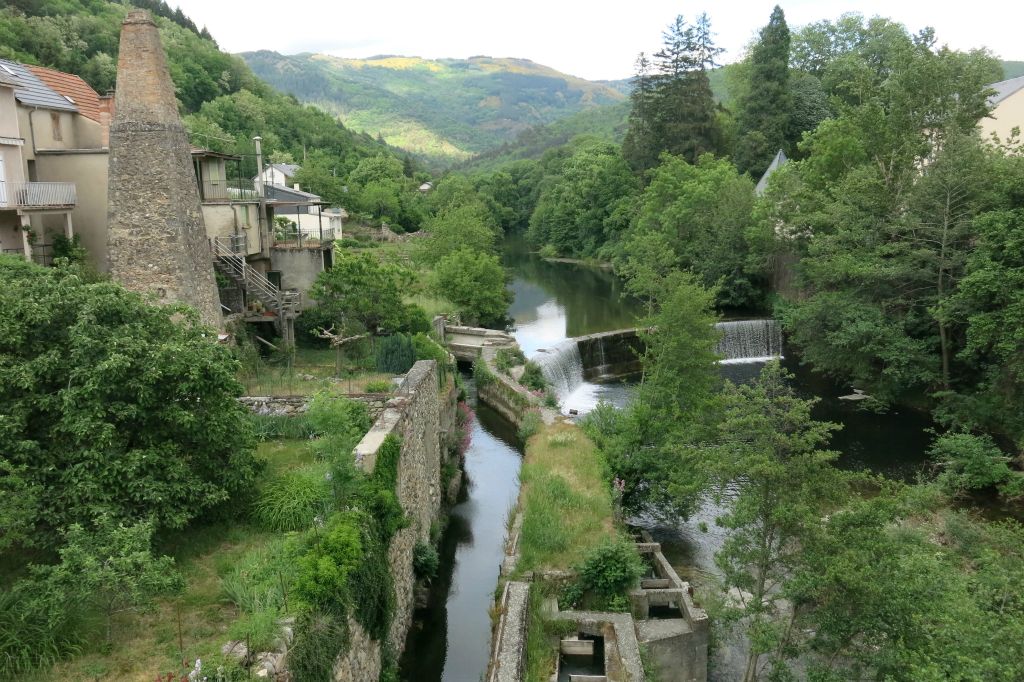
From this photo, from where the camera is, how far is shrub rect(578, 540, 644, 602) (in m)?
14.1

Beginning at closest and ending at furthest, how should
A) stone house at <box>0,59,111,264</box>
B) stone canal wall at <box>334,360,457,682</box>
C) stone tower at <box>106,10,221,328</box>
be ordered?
stone canal wall at <box>334,360,457,682</box>
stone tower at <box>106,10,221,328</box>
stone house at <box>0,59,111,264</box>

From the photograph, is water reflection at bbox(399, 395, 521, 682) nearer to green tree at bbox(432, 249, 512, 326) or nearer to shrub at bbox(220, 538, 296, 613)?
shrub at bbox(220, 538, 296, 613)

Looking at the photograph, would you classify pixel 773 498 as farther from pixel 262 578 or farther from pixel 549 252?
pixel 549 252

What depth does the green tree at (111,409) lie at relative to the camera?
916 cm

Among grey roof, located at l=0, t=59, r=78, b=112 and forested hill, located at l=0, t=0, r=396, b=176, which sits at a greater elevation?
forested hill, located at l=0, t=0, r=396, b=176

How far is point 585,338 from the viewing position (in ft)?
119

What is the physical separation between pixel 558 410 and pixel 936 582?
51.7 ft

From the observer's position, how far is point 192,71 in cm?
7725

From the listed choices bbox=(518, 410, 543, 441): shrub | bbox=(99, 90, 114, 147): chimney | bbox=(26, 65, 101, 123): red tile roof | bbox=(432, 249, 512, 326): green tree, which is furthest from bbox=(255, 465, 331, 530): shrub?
bbox=(432, 249, 512, 326): green tree

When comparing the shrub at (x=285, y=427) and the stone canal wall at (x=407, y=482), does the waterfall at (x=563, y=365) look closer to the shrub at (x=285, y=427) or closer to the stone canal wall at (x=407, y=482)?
the stone canal wall at (x=407, y=482)

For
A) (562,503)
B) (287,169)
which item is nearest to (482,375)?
(562,503)

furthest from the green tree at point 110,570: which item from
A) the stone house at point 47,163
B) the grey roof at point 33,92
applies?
the grey roof at point 33,92

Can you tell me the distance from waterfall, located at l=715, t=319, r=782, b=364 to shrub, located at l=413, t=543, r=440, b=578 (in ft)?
82.2

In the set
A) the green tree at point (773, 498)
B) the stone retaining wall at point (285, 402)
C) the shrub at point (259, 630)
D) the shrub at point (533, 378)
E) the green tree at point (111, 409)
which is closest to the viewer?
the shrub at point (259, 630)
